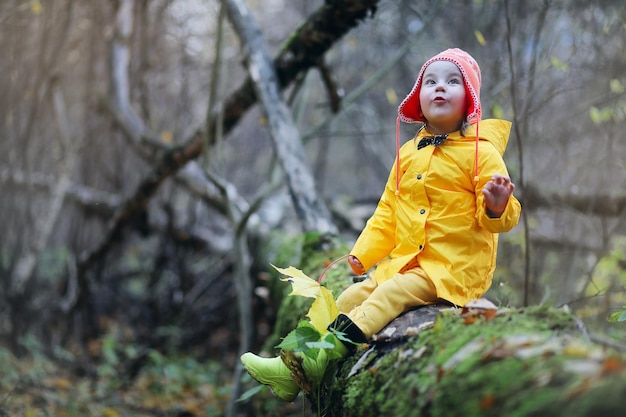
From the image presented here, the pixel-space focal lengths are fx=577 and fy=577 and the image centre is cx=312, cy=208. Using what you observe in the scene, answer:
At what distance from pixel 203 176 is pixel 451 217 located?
5483mm

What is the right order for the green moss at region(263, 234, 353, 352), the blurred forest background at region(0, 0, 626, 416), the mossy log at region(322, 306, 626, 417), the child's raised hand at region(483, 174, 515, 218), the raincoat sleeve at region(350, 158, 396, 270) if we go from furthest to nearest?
the blurred forest background at region(0, 0, 626, 416) < the green moss at region(263, 234, 353, 352) < the raincoat sleeve at region(350, 158, 396, 270) < the child's raised hand at region(483, 174, 515, 218) < the mossy log at region(322, 306, 626, 417)

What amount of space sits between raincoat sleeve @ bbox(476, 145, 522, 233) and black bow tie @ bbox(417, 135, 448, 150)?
0.68 ft

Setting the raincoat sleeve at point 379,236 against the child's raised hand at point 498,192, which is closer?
the child's raised hand at point 498,192

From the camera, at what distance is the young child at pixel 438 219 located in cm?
238

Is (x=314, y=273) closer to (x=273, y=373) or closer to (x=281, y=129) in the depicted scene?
(x=273, y=373)

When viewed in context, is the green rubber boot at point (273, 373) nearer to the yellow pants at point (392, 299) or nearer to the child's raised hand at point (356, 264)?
the yellow pants at point (392, 299)

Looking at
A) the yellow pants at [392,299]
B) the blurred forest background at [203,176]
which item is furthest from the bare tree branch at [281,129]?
the yellow pants at [392,299]

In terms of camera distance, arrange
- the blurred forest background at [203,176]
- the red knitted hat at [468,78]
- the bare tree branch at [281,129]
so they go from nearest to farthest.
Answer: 1. the red knitted hat at [468,78]
2. the bare tree branch at [281,129]
3. the blurred forest background at [203,176]

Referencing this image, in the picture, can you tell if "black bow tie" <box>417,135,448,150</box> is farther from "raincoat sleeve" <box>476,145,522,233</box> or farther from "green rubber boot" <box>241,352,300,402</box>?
"green rubber boot" <box>241,352,300,402</box>

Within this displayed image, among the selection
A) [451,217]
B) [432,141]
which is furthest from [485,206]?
[432,141]

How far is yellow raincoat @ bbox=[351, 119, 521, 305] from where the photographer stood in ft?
8.05

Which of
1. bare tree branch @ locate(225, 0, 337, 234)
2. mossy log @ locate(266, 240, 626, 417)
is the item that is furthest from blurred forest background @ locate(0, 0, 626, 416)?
mossy log @ locate(266, 240, 626, 417)

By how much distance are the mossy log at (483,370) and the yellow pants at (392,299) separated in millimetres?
57

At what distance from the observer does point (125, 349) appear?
692cm
